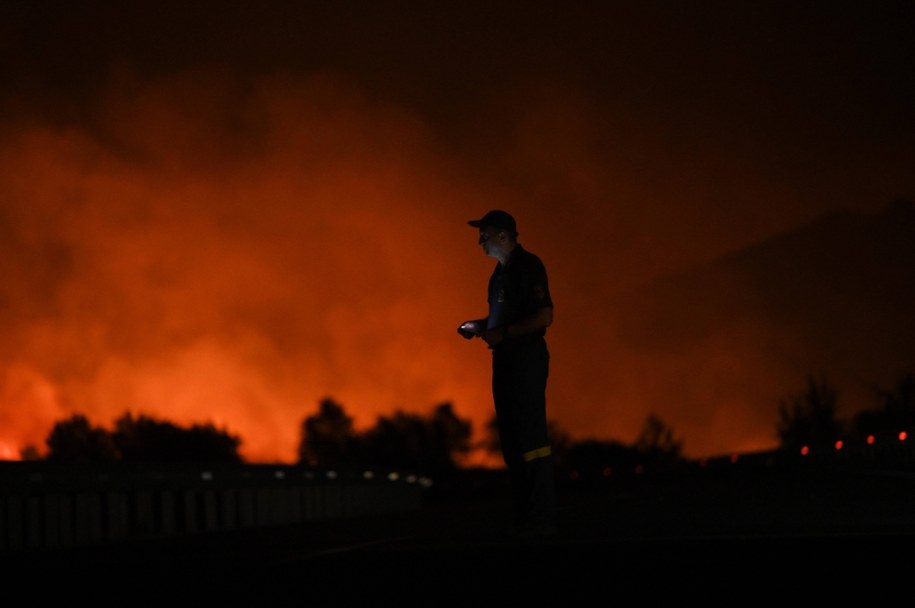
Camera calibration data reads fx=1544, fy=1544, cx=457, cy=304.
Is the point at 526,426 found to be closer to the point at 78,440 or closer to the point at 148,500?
the point at 148,500

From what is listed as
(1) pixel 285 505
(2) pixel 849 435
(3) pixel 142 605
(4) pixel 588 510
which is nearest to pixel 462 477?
(2) pixel 849 435

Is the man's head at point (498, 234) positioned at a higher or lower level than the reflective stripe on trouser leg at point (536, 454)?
higher

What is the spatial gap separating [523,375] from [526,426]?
301 mm

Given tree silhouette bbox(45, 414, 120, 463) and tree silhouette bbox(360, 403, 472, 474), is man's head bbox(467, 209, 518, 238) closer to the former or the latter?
tree silhouette bbox(45, 414, 120, 463)

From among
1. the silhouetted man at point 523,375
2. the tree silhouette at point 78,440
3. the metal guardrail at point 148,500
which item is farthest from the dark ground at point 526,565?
the tree silhouette at point 78,440

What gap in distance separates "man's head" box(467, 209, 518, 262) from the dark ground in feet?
5.62

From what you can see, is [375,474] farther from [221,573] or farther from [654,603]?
[654,603]

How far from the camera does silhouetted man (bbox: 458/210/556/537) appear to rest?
9070mm

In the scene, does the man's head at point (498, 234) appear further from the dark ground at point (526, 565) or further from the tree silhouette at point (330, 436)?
the tree silhouette at point (330, 436)

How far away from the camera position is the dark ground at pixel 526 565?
225 inches

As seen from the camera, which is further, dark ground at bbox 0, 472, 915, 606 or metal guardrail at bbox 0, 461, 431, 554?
metal guardrail at bbox 0, 461, 431, 554

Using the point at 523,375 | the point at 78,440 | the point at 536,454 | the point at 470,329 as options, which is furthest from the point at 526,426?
the point at 78,440

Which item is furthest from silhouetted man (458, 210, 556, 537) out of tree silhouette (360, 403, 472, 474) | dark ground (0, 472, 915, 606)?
tree silhouette (360, 403, 472, 474)

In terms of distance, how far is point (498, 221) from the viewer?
935cm
